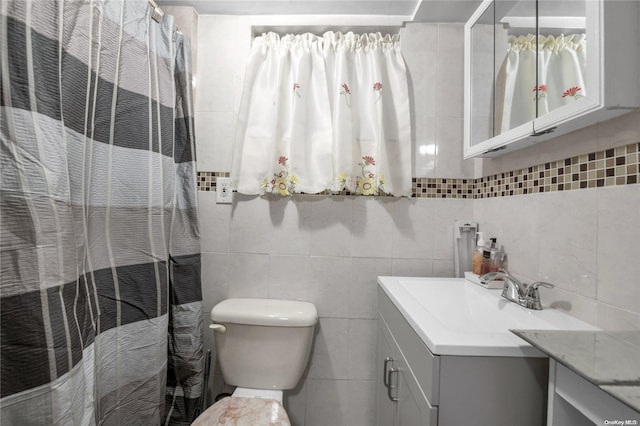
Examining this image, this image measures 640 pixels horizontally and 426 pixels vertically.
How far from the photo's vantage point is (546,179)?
961 millimetres

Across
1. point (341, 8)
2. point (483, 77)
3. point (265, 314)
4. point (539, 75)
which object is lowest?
point (265, 314)

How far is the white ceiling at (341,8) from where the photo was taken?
4.37 feet

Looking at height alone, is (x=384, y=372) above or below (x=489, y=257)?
below

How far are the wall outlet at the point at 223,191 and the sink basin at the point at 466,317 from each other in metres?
0.85

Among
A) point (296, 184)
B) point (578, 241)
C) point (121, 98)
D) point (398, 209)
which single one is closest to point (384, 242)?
point (398, 209)

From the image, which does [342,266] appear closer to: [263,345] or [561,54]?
[263,345]

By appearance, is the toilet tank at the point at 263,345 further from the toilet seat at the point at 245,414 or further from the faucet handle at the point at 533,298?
the faucet handle at the point at 533,298

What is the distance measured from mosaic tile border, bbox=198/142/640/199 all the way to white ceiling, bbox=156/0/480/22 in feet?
2.56

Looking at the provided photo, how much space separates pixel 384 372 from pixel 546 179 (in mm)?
→ 882

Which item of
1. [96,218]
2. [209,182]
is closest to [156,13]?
[209,182]

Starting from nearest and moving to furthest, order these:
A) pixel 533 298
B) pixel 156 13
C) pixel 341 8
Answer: pixel 533 298, pixel 156 13, pixel 341 8

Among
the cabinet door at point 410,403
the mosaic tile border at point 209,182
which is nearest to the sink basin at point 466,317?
the cabinet door at point 410,403

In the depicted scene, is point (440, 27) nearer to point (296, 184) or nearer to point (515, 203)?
point (515, 203)

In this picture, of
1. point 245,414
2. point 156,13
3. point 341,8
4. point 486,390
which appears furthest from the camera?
point 341,8
